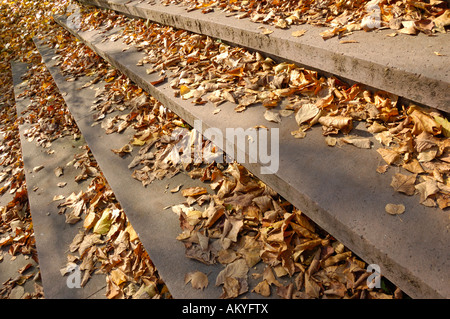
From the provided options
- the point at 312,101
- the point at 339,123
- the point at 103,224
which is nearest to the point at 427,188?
the point at 339,123

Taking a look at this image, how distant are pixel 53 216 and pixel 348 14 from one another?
290 cm

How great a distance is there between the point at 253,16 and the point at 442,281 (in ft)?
8.02

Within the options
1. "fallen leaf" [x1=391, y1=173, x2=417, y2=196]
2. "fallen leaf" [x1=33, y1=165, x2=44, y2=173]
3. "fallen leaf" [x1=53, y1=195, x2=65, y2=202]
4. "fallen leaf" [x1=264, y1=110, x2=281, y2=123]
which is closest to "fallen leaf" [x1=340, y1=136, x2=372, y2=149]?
"fallen leaf" [x1=391, y1=173, x2=417, y2=196]

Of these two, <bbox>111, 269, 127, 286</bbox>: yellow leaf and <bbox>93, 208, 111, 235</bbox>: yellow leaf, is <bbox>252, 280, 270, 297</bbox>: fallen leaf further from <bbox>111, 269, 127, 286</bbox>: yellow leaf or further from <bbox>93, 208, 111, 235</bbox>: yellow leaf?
<bbox>93, 208, 111, 235</bbox>: yellow leaf

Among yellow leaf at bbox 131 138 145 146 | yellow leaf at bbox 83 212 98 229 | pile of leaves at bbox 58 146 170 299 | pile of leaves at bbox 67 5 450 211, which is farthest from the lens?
yellow leaf at bbox 131 138 145 146

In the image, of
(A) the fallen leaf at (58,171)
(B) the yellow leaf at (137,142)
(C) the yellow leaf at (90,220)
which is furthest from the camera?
(A) the fallen leaf at (58,171)

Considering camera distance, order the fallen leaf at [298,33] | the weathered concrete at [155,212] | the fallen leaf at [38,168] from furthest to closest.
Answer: the fallen leaf at [38,168] → the fallen leaf at [298,33] → the weathered concrete at [155,212]

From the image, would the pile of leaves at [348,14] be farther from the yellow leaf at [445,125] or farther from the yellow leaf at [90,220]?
the yellow leaf at [90,220]

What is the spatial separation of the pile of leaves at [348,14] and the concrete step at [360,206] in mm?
781

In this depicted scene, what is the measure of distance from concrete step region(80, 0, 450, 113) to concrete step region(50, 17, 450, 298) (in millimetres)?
342

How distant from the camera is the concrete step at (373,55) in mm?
1624

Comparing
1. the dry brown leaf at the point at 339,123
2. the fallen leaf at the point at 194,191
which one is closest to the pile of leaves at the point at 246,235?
the fallen leaf at the point at 194,191

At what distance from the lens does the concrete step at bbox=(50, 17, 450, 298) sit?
127cm

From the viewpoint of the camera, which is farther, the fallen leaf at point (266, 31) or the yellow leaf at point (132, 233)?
the fallen leaf at point (266, 31)
